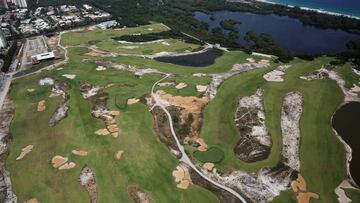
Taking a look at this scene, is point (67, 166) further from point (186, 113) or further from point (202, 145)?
point (186, 113)

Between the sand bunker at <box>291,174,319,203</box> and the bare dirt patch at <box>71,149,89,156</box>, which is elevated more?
the sand bunker at <box>291,174,319,203</box>

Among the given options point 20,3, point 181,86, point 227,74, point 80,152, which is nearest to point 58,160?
point 80,152

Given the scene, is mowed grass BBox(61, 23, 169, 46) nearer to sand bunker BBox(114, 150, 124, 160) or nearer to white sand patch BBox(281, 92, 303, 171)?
sand bunker BBox(114, 150, 124, 160)

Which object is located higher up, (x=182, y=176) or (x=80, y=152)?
(x=182, y=176)

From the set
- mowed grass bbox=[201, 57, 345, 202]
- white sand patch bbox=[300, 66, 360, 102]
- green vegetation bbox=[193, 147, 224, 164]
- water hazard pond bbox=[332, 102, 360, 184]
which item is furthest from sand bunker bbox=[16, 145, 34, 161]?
white sand patch bbox=[300, 66, 360, 102]

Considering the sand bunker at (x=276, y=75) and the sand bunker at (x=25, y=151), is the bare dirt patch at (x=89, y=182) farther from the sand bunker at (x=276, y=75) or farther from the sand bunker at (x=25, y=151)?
the sand bunker at (x=276, y=75)

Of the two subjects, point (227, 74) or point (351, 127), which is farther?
point (227, 74)
